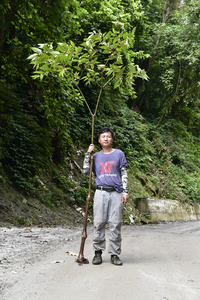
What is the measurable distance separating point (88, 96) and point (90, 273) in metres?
11.8

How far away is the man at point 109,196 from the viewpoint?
4.02 m

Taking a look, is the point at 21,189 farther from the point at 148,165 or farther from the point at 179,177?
the point at 179,177

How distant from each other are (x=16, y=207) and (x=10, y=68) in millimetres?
3944

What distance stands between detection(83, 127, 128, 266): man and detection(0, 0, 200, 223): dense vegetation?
3.77 ft

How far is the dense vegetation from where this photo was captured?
21.3ft

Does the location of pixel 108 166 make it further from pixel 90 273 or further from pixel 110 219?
pixel 90 273

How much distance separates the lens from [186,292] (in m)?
2.86

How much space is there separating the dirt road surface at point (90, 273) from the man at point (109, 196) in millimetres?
267

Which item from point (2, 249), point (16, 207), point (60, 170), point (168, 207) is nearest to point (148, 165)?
point (168, 207)

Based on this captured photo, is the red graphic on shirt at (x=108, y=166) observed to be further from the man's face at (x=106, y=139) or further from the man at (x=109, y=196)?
the man's face at (x=106, y=139)

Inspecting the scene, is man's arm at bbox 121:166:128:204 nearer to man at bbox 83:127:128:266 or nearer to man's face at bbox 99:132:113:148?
man at bbox 83:127:128:266

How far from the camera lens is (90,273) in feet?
11.4

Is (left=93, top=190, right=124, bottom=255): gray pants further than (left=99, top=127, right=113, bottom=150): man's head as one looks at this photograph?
No

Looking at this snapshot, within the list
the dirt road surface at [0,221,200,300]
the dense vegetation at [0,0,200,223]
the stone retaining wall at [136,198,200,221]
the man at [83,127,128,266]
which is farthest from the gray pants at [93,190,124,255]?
the stone retaining wall at [136,198,200,221]
